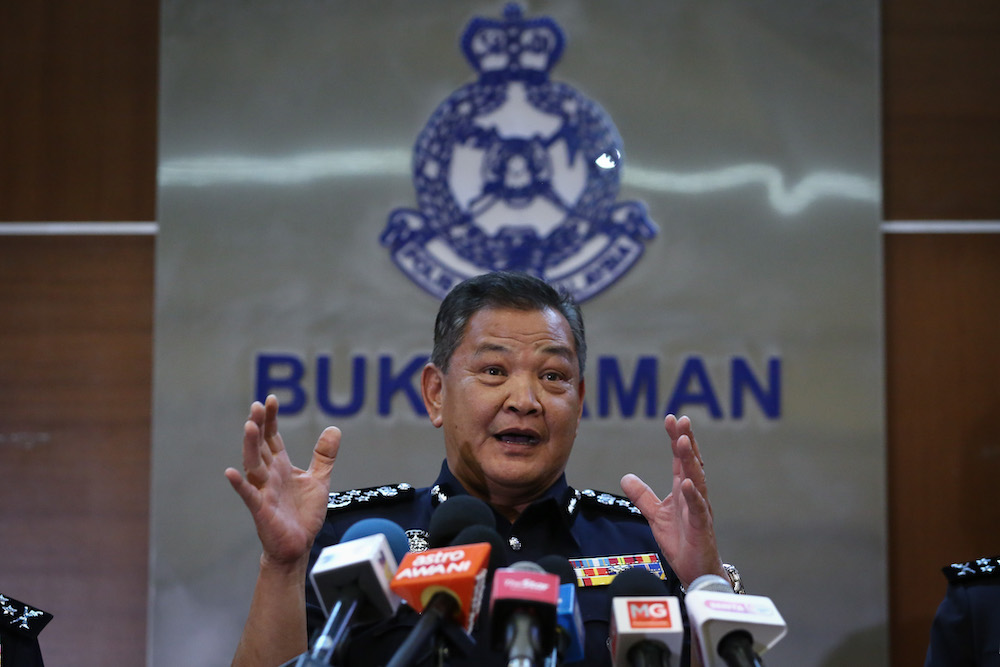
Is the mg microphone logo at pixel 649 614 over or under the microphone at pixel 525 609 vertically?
under

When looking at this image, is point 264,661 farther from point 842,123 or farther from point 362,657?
point 842,123

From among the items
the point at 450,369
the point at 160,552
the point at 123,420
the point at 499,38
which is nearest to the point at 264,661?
the point at 450,369

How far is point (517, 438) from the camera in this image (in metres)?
1.87

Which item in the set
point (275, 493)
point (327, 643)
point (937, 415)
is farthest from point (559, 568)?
point (937, 415)

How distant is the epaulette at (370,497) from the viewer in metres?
1.90

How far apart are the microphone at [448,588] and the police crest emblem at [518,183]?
228cm

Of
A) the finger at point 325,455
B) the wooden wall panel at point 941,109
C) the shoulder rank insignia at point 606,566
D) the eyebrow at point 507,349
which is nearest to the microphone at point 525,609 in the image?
the finger at point 325,455

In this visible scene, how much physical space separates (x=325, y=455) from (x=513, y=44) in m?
2.28

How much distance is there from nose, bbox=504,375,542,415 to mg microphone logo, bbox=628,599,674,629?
2.25 feet

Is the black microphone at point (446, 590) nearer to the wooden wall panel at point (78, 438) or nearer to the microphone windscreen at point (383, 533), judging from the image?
the microphone windscreen at point (383, 533)

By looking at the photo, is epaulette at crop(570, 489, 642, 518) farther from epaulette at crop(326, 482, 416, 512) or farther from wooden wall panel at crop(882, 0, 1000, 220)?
wooden wall panel at crop(882, 0, 1000, 220)

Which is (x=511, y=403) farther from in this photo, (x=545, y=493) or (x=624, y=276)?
(x=624, y=276)

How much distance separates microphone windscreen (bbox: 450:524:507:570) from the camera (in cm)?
120

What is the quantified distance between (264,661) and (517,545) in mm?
582
